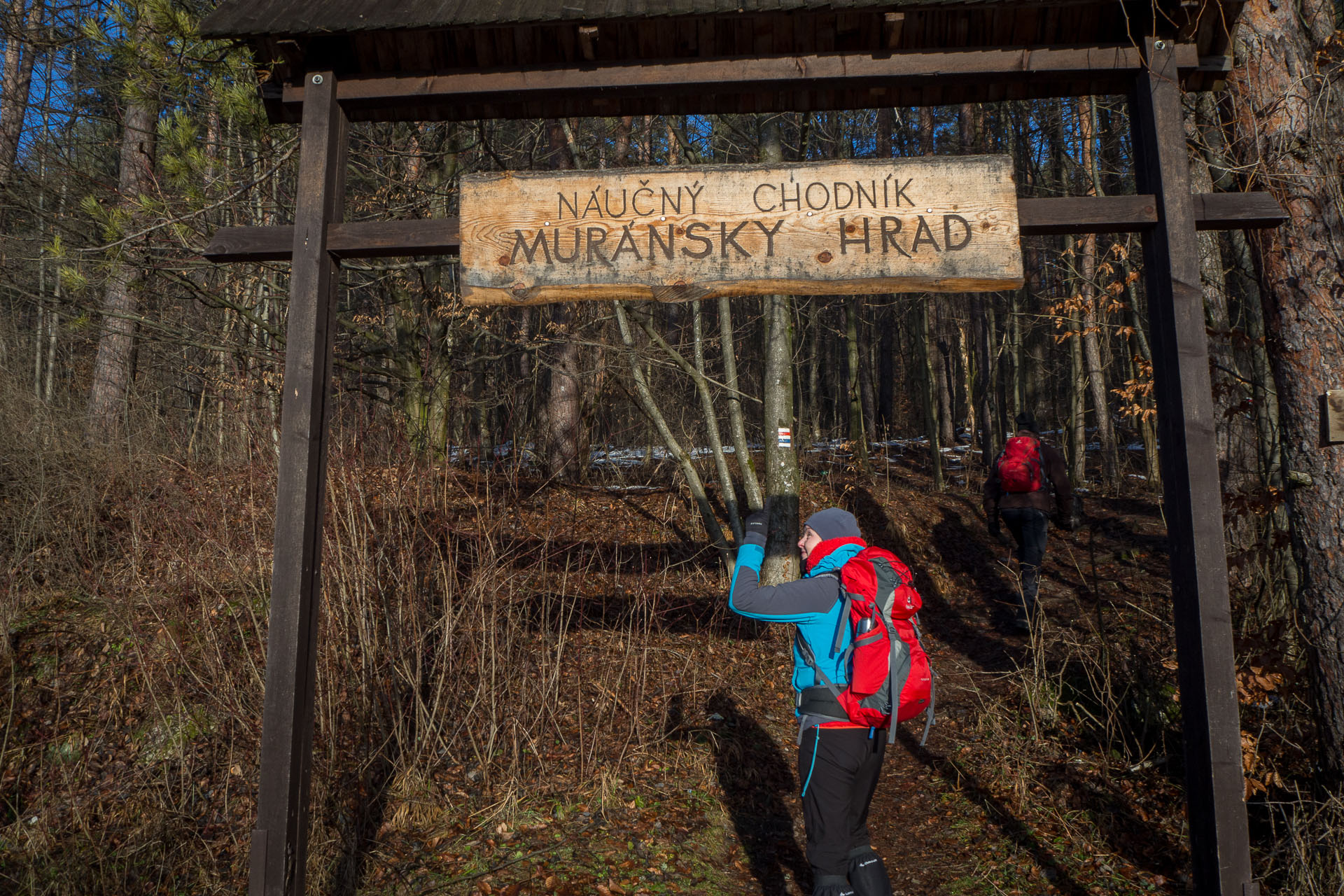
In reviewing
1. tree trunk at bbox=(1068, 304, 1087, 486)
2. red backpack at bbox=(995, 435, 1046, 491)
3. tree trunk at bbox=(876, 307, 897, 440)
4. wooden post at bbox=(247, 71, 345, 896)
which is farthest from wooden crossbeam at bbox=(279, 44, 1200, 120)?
A: tree trunk at bbox=(876, 307, 897, 440)

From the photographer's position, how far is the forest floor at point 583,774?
4238mm

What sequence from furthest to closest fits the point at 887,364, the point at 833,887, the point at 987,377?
the point at 887,364 → the point at 987,377 → the point at 833,887

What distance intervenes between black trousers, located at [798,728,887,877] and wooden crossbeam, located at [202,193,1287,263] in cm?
216

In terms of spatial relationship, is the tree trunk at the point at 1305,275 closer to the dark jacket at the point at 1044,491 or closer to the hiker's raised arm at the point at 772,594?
the hiker's raised arm at the point at 772,594

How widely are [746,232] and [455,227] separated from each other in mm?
1209

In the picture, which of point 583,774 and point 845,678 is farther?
point 583,774

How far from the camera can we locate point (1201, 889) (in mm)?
2941

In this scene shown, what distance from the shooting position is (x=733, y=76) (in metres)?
3.51

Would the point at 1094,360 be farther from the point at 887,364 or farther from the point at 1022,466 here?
the point at 887,364

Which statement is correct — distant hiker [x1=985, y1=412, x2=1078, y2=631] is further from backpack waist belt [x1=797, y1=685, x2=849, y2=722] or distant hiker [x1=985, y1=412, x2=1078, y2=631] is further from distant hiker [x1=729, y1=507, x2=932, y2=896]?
backpack waist belt [x1=797, y1=685, x2=849, y2=722]

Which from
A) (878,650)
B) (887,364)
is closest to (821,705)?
(878,650)

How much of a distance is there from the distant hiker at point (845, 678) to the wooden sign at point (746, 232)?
40.6 inches

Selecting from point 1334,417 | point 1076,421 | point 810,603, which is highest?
point 1076,421

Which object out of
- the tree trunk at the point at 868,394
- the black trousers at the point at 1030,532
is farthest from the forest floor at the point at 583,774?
Result: the tree trunk at the point at 868,394
